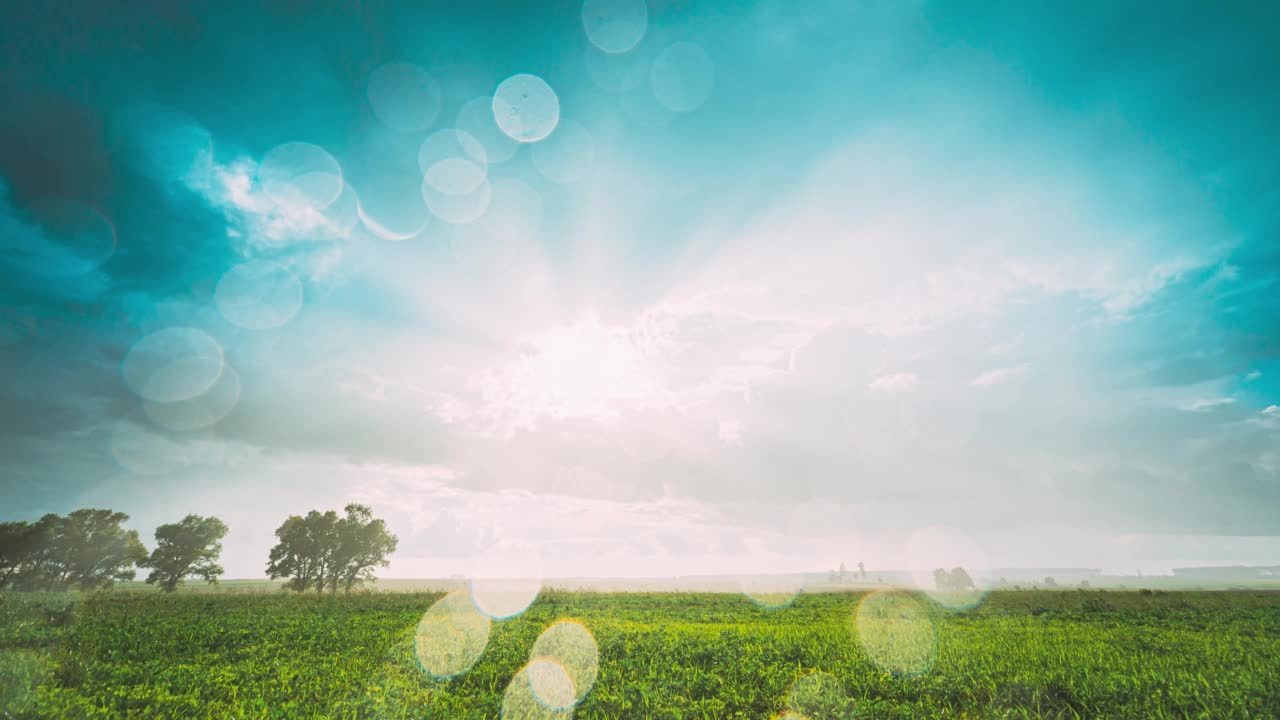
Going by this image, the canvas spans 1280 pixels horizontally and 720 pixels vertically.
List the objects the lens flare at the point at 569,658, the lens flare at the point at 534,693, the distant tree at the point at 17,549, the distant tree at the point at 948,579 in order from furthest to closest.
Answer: the distant tree at the point at 948,579 → the distant tree at the point at 17,549 → the lens flare at the point at 569,658 → the lens flare at the point at 534,693

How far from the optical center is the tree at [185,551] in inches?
2982

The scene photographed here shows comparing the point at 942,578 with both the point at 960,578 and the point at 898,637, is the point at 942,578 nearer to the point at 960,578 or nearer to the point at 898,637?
the point at 960,578

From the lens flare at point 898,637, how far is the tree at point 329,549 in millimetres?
75045

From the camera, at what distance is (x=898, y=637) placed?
25.2m

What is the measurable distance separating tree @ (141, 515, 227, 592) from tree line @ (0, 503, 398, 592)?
0.38 feet

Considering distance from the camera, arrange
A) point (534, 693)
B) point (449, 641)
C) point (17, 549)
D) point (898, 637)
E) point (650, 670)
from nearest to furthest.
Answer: point (534, 693) → point (650, 670) → point (449, 641) → point (898, 637) → point (17, 549)

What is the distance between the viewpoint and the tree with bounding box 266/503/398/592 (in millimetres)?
76438

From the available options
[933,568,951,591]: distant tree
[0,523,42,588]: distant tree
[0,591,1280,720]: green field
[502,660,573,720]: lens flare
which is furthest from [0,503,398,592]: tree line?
[933,568,951,591]: distant tree

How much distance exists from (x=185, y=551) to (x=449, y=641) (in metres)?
83.9

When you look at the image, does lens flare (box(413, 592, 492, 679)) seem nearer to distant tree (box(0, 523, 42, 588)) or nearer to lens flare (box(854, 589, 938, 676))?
lens flare (box(854, 589, 938, 676))

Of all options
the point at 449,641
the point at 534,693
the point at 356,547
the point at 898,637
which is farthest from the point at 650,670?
the point at 356,547

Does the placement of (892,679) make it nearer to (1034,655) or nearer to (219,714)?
(1034,655)

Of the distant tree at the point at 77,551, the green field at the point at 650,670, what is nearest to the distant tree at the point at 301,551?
the distant tree at the point at 77,551

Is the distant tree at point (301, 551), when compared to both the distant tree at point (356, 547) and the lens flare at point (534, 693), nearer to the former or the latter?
the distant tree at point (356, 547)
